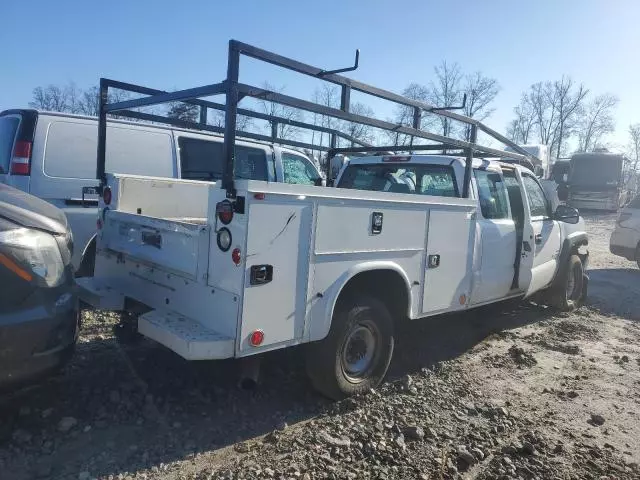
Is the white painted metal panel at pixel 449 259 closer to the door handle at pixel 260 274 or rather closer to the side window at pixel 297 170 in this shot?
the door handle at pixel 260 274

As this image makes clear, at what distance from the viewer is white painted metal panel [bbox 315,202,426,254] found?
345 centimetres

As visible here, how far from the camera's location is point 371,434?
348 cm

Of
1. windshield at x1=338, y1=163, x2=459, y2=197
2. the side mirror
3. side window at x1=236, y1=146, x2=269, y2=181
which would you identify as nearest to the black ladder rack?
windshield at x1=338, y1=163, x2=459, y2=197

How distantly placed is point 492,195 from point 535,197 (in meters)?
1.20

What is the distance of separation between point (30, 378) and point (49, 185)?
3.32 meters

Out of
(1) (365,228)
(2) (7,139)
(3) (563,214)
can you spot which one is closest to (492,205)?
(3) (563,214)

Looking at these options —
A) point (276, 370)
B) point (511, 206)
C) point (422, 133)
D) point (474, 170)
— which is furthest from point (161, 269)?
point (511, 206)

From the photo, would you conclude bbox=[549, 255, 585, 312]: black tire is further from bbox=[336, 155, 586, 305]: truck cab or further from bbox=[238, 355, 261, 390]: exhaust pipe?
bbox=[238, 355, 261, 390]: exhaust pipe

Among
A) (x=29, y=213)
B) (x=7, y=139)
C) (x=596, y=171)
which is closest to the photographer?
(x=29, y=213)

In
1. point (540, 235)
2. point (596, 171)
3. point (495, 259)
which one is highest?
point (596, 171)

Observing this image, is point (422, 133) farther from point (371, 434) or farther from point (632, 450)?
point (632, 450)

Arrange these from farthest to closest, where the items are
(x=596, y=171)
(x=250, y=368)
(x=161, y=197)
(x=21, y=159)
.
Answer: (x=596, y=171), (x=21, y=159), (x=161, y=197), (x=250, y=368)

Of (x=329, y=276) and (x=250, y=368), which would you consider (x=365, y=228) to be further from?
(x=250, y=368)

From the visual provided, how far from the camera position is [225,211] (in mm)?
3107
